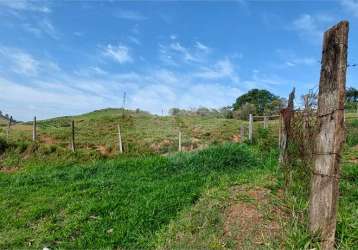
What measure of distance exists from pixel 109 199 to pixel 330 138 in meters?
4.46

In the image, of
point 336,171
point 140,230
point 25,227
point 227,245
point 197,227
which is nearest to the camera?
point 336,171

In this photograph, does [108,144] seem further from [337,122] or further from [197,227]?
[337,122]

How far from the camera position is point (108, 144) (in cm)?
1700

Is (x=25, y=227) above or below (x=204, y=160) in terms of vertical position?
below

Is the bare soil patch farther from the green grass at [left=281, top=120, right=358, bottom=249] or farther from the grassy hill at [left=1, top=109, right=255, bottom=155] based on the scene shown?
the grassy hill at [left=1, top=109, right=255, bottom=155]

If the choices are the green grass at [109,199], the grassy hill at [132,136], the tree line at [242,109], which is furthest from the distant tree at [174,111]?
the green grass at [109,199]

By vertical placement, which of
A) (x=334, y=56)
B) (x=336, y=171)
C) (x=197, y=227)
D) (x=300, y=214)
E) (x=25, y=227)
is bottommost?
(x=25, y=227)

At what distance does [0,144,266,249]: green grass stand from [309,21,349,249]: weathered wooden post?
2.22m

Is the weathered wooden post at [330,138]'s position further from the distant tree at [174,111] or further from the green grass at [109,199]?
the distant tree at [174,111]

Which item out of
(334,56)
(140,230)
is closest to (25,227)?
(140,230)

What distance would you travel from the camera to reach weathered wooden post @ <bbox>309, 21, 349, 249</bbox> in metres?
3.52

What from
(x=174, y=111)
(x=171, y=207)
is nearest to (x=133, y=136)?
(x=171, y=207)

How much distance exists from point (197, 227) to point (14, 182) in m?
7.05

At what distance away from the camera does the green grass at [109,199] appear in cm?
511
